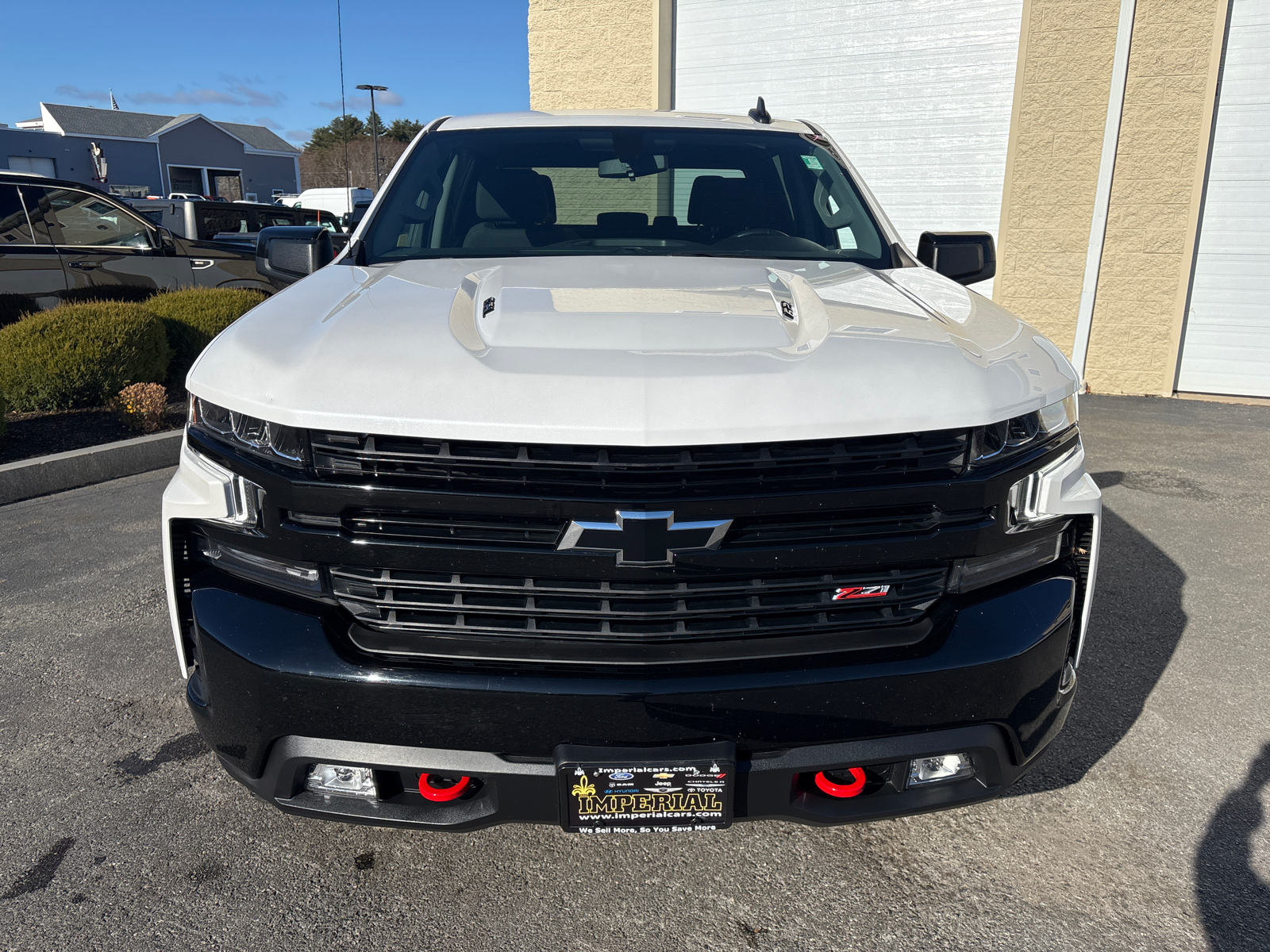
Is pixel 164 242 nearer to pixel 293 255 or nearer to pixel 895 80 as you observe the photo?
pixel 293 255

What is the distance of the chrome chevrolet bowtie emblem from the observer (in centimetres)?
165

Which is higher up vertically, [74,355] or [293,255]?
[293,255]

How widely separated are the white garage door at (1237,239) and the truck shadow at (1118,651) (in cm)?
547

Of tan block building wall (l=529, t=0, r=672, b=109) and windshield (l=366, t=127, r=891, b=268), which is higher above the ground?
tan block building wall (l=529, t=0, r=672, b=109)

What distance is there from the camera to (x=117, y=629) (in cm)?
350

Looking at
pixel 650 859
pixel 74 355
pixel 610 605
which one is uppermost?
pixel 610 605

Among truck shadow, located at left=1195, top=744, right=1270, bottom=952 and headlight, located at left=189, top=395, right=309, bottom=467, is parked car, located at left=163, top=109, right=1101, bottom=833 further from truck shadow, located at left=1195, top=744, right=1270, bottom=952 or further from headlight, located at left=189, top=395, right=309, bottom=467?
truck shadow, located at left=1195, top=744, right=1270, bottom=952

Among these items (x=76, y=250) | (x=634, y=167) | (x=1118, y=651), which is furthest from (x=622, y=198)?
(x=76, y=250)

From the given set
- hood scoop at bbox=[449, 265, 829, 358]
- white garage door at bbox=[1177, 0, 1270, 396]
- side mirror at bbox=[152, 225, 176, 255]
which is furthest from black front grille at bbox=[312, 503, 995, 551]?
white garage door at bbox=[1177, 0, 1270, 396]

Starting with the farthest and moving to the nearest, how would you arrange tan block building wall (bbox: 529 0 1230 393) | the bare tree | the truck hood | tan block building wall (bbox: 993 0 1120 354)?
the bare tree < tan block building wall (bbox: 993 0 1120 354) < tan block building wall (bbox: 529 0 1230 393) < the truck hood

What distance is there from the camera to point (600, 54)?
35.6 ft

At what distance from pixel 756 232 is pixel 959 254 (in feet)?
2.48

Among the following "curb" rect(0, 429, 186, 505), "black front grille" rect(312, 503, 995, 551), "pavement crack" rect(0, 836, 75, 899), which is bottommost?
"curb" rect(0, 429, 186, 505)

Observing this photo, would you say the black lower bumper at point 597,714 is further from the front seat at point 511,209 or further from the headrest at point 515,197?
the headrest at point 515,197
